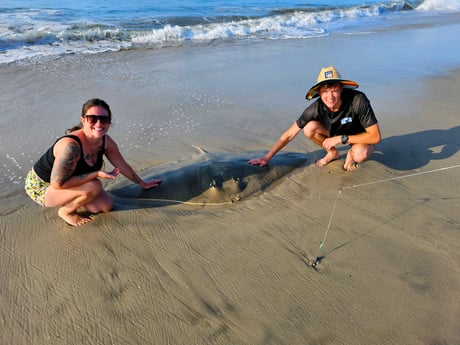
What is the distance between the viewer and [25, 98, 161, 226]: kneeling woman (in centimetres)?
232

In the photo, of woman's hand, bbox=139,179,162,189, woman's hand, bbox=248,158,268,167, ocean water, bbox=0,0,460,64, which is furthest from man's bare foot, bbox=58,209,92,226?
ocean water, bbox=0,0,460,64

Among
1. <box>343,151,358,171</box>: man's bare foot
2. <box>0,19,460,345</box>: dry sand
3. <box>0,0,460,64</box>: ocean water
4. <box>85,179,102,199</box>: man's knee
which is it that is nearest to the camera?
<box>0,19,460,345</box>: dry sand

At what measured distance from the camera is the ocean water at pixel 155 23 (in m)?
8.48

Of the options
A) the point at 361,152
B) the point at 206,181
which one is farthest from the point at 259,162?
the point at 361,152

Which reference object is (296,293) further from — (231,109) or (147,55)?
(147,55)

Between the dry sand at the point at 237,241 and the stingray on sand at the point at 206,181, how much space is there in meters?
0.02

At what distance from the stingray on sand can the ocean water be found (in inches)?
218

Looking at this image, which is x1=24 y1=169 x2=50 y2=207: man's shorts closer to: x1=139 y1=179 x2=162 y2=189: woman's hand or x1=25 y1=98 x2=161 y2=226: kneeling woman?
x1=25 y1=98 x2=161 y2=226: kneeling woman

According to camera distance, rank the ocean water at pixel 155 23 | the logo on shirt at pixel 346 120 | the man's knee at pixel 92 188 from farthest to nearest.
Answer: the ocean water at pixel 155 23, the logo on shirt at pixel 346 120, the man's knee at pixel 92 188

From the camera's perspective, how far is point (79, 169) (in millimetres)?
2484

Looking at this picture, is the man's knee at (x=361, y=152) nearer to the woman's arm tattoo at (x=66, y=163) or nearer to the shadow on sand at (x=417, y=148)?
the shadow on sand at (x=417, y=148)

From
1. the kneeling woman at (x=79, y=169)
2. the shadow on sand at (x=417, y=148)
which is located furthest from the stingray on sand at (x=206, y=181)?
the shadow on sand at (x=417, y=148)

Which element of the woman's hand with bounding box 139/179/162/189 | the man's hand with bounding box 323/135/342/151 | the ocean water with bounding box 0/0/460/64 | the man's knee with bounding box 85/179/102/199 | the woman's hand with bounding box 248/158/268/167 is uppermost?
the ocean water with bounding box 0/0/460/64

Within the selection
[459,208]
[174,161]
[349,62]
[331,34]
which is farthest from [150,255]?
[331,34]
